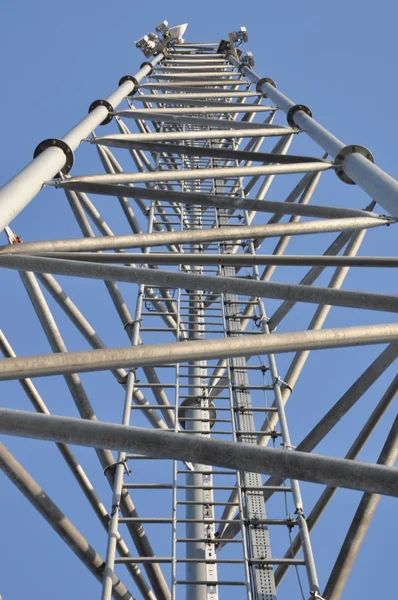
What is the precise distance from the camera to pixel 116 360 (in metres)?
4.23

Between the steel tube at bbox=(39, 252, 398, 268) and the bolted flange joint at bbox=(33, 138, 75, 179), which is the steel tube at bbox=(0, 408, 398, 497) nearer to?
the steel tube at bbox=(39, 252, 398, 268)

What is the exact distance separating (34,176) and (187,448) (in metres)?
2.92

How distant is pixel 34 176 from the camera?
5.99m

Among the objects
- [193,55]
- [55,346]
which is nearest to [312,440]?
[55,346]

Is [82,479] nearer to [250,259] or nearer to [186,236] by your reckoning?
[186,236]

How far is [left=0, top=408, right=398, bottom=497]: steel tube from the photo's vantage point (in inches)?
155

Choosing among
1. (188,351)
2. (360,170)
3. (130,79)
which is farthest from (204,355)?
(130,79)

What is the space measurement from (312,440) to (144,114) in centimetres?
519

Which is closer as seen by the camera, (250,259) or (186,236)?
(250,259)

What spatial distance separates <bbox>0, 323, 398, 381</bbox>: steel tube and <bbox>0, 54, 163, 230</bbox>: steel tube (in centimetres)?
131

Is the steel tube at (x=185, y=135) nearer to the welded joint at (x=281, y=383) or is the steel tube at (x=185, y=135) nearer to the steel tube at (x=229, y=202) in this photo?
the steel tube at (x=229, y=202)

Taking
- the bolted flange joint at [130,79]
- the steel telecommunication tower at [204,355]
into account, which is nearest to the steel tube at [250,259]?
the steel telecommunication tower at [204,355]

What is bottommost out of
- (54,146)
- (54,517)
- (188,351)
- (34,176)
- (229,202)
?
(188,351)

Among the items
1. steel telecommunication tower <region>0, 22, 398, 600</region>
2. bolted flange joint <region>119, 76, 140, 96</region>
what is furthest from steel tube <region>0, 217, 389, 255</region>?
bolted flange joint <region>119, 76, 140, 96</region>
